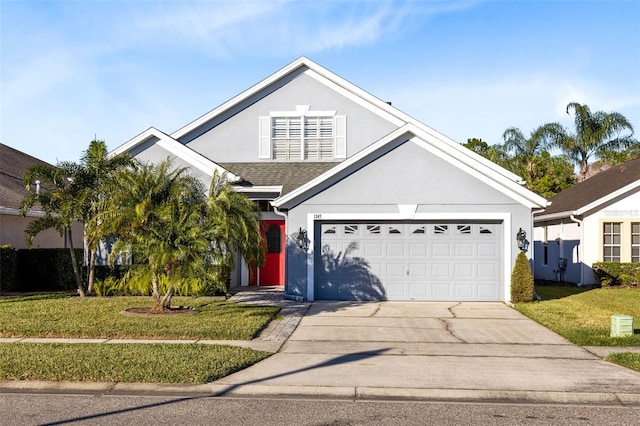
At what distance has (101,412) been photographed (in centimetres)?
659

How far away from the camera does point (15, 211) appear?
2067 cm

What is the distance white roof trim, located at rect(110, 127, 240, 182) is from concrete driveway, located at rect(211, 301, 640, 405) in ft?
22.0

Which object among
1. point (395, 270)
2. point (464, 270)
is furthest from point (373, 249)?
point (464, 270)

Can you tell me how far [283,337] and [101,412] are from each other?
4.72 metres

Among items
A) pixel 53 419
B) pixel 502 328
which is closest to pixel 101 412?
pixel 53 419

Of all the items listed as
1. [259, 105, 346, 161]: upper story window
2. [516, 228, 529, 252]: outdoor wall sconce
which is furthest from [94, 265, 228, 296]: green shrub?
[516, 228, 529, 252]: outdoor wall sconce

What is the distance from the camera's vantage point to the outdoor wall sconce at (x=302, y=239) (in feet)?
53.1

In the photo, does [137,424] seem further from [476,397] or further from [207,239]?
[207,239]

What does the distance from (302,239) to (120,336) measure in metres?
6.45

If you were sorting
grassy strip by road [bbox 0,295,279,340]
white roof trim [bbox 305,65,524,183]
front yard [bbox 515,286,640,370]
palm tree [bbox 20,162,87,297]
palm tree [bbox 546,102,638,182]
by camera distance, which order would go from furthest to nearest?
palm tree [bbox 546,102,638,182], white roof trim [bbox 305,65,524,183], palm tree [bbox 20,162,87,297], grassy strip by road [bbox 0,295,279,340], front yard [bbox 515,286,640,370]

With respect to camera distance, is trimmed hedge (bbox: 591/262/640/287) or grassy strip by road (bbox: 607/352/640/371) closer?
grassy strip by road (bbox: 607/352/640/371)

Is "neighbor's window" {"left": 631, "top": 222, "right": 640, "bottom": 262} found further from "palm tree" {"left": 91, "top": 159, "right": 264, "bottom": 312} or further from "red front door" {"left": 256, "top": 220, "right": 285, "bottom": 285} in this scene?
"palm tree" {"left": 91, "top": 159, "right": 264, "bottom": 312}

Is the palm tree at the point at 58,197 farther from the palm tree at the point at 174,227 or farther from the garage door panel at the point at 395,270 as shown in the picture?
the garage door panel at the point at 395,270

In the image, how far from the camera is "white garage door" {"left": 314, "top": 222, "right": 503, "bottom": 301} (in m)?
16.2
